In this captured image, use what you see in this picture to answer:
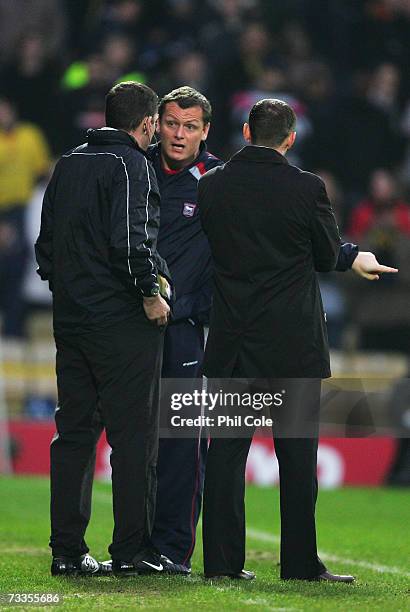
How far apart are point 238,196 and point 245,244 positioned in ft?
0.66

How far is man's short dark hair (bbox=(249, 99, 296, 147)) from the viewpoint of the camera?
5.55 metres

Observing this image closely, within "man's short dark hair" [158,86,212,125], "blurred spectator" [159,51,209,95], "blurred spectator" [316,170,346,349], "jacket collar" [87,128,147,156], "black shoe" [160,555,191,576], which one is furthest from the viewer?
"blurred spectator" [159,51,209,95]

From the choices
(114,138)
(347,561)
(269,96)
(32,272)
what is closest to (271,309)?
(114,138)

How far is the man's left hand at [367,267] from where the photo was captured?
225 inches

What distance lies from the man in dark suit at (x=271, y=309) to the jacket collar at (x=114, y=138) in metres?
0.39

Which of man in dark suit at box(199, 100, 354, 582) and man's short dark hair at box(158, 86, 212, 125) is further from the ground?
man's short dark hair at box(158, 86, 212, 125)

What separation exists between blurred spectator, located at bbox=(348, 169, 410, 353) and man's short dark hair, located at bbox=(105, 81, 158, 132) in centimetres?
798

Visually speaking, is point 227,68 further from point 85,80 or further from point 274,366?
point 274,366

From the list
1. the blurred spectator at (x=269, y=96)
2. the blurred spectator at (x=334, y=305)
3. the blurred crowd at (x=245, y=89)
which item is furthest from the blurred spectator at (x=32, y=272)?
the blurred spectator at (x=334, y=305)

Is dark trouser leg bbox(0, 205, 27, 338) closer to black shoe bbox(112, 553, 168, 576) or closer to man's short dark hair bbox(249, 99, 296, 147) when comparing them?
black shoe bbox(112, 553, 168, 576)

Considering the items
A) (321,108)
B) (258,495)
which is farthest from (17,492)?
(321,108)

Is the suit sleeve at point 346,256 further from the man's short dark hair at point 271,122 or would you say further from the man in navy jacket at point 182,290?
the man in navy jacket at point 182,290

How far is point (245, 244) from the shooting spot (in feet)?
A: 18.3

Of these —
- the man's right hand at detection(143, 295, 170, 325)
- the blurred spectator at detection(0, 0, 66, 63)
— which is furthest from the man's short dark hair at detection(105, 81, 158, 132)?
the blurred spectator at detection(0, 0, 66, 63)
